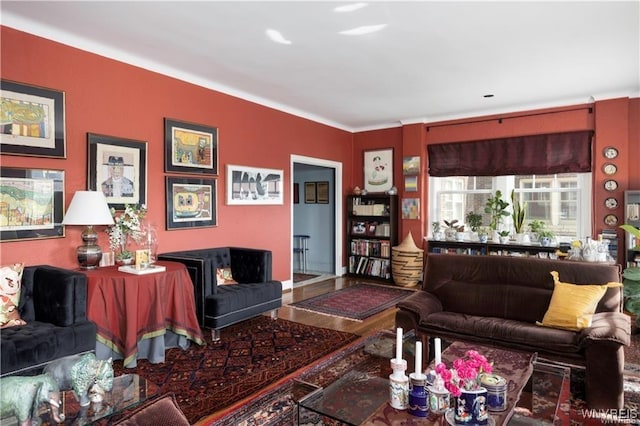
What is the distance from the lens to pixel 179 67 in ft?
14.0

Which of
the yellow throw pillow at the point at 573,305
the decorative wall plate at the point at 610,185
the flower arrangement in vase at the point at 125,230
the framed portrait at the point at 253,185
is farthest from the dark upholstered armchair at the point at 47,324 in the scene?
the decorative wall plate at the point at 610,185

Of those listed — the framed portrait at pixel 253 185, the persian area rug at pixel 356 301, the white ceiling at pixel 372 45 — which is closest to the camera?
the white ceiling at pixel 372 45

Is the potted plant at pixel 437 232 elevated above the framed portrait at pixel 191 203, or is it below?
below

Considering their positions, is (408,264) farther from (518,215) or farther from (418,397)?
(418,397)

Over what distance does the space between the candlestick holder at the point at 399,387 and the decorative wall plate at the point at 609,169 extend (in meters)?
4.91

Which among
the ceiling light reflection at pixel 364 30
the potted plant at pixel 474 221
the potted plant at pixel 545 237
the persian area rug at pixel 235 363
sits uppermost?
the ceiling light reflection at pixel 364 30

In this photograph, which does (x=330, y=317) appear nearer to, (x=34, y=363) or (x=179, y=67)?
(x=34, y=363)

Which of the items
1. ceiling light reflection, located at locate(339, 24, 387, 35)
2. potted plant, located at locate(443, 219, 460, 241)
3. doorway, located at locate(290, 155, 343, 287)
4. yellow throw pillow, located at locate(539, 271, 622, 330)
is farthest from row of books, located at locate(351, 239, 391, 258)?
ceiling light reflection, located at locate(339, 24, 387, 35)

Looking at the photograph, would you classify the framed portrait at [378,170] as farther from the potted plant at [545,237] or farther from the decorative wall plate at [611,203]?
the decorative wall plate at [611,203]

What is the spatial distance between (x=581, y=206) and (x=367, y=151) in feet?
11.5

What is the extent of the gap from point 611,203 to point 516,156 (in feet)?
4.48

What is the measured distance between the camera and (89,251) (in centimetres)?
Result: 340

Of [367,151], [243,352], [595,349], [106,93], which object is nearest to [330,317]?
[243,352]

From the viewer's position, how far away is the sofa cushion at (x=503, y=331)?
8.95ft
